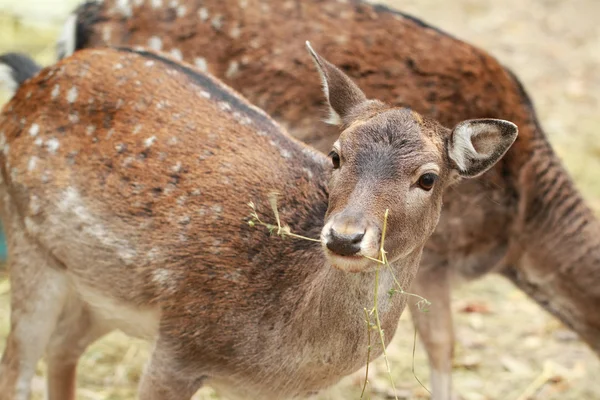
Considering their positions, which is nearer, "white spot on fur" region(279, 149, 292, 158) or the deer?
the deer

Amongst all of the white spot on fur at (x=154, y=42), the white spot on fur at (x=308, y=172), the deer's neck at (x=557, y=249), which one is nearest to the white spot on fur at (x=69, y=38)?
the white spot on fur at (x=154, y=42)

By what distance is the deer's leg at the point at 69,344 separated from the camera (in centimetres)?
472

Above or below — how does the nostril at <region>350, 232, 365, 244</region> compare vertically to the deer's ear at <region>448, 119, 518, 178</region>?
below

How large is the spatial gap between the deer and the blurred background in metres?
0.50

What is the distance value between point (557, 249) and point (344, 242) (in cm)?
274

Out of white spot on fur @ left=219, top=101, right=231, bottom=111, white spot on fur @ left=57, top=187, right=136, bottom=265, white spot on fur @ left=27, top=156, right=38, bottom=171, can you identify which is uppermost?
white spot on fur @ left=219, top=101, right=231, bottom=111

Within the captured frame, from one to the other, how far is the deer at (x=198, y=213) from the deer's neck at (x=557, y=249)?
1.85 m

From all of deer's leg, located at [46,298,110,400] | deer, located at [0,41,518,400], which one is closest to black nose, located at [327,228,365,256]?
deer, located at [0,41,518,400]

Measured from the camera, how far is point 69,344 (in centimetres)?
480

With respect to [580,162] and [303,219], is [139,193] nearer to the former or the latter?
[303,219]

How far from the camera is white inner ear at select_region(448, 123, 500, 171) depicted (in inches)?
Result: 137

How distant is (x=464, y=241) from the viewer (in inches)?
209

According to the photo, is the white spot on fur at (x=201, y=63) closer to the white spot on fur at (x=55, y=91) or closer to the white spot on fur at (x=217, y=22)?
the white spot on fur at (x=217, y=22)

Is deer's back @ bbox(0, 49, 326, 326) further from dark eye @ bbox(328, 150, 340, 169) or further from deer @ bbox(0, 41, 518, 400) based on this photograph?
dark eye @ bbox(328, 150, 340, 169)
